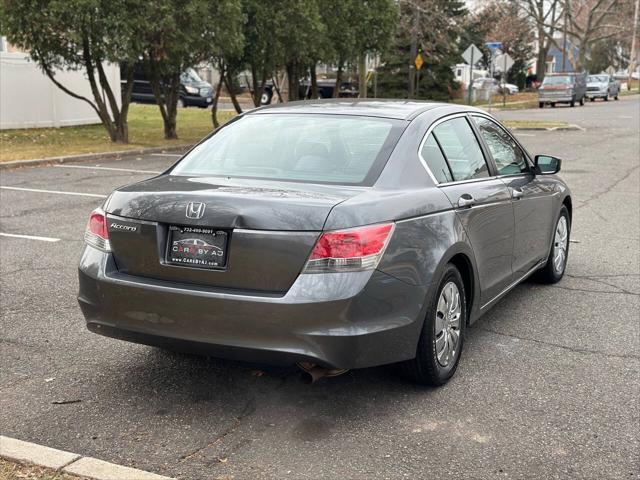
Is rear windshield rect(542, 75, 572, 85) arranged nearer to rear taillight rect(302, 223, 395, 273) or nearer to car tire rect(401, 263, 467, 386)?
car tire rect(401, 263, 467, 386)

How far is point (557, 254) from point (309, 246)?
372cm

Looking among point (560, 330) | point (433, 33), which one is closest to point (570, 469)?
point (560, 330)

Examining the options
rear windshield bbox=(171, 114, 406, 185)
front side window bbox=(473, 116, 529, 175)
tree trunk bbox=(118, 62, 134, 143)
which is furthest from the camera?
tree trunk bbox=(118, 62, 134, 143)

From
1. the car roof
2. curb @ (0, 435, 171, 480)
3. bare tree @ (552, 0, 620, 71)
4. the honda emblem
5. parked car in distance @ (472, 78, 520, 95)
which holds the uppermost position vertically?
bare tree @ (552, 0, 620, 71)

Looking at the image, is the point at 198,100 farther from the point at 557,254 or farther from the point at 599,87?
the point at 557,254

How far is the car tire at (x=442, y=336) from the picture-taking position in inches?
164

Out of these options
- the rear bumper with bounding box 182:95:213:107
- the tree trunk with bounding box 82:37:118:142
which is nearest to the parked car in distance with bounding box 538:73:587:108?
the rear bumper with bounding box 182:95:213:107

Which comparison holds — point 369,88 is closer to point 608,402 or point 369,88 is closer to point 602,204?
point 602,204

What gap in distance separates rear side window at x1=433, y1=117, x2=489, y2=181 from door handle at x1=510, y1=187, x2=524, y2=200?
0.28m

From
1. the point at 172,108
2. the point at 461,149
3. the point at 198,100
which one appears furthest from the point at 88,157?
the point at 198,100

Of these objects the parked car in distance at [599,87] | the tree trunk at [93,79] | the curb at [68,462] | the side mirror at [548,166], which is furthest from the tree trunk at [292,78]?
the parked car in distance at [599,87]

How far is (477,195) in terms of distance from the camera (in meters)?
4.81

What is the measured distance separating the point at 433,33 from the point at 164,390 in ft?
133

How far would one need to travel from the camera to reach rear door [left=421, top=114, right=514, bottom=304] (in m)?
4.61
